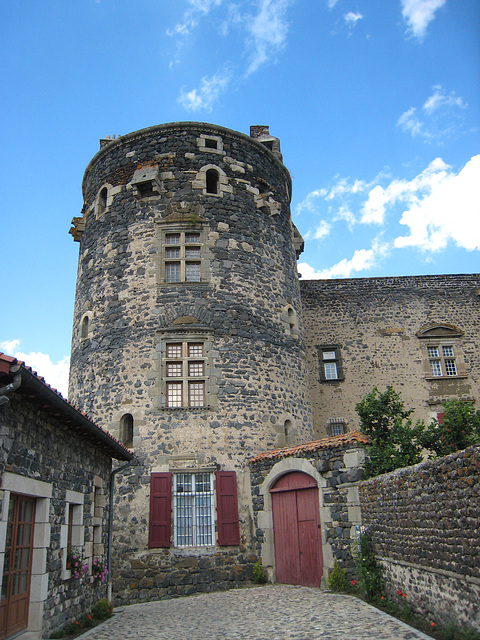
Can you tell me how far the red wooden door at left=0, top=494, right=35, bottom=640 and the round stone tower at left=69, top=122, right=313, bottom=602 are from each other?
Answer: 521cm

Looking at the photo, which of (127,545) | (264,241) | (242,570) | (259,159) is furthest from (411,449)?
(259,159)

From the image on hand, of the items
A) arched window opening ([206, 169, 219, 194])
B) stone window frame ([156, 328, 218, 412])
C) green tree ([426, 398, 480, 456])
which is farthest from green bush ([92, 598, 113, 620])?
arched window opening ([206, 169, 219, 194])

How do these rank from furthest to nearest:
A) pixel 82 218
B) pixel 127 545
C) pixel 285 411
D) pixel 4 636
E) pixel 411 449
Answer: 1. pixel 82 218
2. pixel 285 411
3. pixel 127 545
4. pixel 411 449
5. pixel 4 636

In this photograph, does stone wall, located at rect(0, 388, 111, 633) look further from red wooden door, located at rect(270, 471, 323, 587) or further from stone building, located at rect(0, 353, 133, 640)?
red wooden door, located at rect(270, 471, 323, 587)

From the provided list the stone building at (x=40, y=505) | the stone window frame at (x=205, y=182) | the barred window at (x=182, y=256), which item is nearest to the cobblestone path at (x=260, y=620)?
the stone building at (x=40, y=505)

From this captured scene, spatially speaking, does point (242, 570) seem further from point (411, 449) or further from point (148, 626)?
point (411, 449)

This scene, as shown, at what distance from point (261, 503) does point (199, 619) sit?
387 cm

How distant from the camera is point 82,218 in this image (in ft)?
53.7

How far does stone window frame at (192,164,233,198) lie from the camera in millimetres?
14820

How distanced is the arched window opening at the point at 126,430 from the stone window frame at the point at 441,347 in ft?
37.2

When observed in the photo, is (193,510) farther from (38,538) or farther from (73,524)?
(38,538)

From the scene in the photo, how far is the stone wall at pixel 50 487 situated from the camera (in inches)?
246

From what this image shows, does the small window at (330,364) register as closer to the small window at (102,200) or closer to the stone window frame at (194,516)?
the stone window frame at (194,516)

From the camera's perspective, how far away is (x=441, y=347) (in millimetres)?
19766
